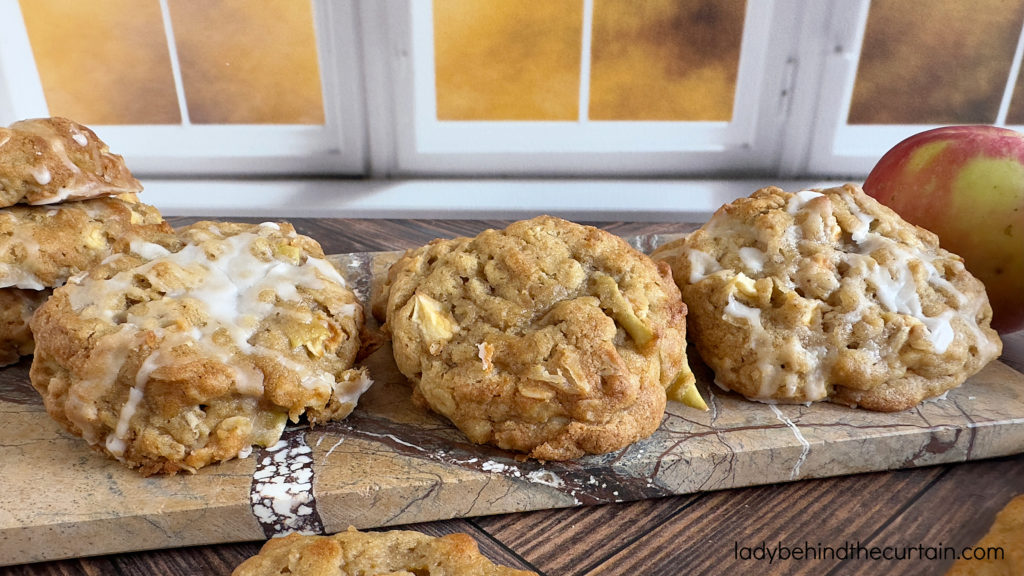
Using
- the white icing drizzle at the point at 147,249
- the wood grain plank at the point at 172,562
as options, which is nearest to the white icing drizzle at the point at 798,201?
the wood grain plank at the point at 172,562

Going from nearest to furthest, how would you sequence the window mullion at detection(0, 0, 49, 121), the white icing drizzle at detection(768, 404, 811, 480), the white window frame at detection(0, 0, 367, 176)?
the white icing drizzle at detection(768, 404, 811, 480)
the window mullion at detection(0, 0, 49, 121)
the white window frame at detection(0, 0, 367, 176)

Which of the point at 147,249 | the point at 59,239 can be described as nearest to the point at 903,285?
the point at 147,249

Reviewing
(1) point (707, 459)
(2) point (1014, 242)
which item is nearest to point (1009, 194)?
(2) point (1014, 242)

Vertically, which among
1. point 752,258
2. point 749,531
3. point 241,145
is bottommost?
point 749,531

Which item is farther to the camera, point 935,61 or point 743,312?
point 935,61

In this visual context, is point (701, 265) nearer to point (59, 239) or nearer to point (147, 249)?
point (147, 249)

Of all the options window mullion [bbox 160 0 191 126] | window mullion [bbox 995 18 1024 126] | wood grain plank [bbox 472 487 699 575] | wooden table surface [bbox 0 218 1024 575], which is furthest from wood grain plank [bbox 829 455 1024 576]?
window mullion [bbox 160 0 191 126]

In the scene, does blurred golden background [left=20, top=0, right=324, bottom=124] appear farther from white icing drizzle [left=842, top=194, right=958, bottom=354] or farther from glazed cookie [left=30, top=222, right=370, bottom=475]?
white icing drizzle [left=842, top=194, right=958, bottom=354]

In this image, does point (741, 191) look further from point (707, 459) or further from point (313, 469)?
point (313, 469)
